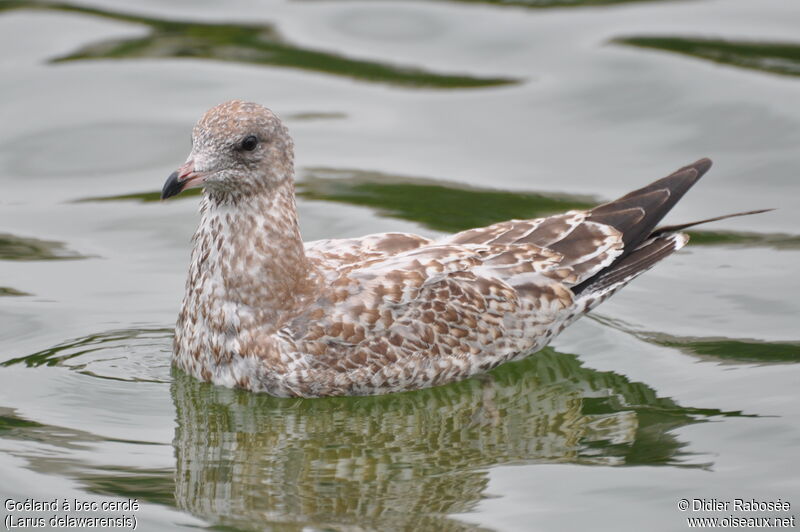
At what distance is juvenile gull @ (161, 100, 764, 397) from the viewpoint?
978 cm

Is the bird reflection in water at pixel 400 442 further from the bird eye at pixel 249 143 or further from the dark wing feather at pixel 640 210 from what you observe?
the bird eye at pixel 249 143

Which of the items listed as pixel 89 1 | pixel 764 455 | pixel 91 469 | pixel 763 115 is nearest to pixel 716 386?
pixel 764 455

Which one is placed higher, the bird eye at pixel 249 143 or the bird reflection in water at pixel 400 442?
the bird eye at pixel 249 143

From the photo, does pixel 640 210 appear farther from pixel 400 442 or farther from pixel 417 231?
pixel 400 442

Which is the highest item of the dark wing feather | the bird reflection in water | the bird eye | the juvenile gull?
the bird eye

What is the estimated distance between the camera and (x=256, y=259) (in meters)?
9.96

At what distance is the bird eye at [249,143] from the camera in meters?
9.61

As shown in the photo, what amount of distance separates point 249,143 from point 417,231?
3510 mm

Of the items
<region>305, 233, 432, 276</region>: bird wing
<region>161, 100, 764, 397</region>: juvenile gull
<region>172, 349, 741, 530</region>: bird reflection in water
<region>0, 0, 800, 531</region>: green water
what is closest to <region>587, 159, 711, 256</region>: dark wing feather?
<region>161, 100, 764, 397</region>: juvenile gull

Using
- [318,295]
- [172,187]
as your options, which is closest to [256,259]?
[318,295]

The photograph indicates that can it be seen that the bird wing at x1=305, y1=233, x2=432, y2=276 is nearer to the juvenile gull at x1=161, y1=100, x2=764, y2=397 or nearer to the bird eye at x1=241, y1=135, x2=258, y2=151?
the juvenile gull at x1=161, y1=100, x2=764, y2=397

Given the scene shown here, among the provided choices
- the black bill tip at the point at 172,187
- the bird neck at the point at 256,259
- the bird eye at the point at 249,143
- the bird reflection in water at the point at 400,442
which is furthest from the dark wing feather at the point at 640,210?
the black bill tip at the point at 172,187

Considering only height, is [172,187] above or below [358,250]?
above

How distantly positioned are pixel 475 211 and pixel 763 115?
12.5 ft
